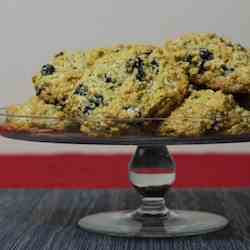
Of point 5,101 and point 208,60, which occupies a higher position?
point 208,60

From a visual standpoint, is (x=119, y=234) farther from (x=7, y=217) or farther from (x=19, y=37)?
(x=19, y=37)

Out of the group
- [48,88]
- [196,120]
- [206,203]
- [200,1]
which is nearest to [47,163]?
[200,1]

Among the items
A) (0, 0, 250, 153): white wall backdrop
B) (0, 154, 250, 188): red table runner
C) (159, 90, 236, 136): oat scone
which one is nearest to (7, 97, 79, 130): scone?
(159, 90, 236, 136): oat scone

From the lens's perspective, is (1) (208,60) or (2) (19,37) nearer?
(1) (208,60)

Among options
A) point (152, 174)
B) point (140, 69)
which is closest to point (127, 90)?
point (140, 69)

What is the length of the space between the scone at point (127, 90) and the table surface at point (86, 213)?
5.9 inches

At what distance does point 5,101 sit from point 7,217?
99cm

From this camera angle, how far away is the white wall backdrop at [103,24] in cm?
212

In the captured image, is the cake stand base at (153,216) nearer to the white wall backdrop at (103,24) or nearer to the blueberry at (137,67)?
the blueberry at (137,67)

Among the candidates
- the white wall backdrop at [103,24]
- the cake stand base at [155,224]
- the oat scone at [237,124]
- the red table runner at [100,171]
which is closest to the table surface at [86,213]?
the cake stand base at [155,224]

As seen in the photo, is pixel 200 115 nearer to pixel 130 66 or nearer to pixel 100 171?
pixel 130 66

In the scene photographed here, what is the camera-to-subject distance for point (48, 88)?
3.46ft

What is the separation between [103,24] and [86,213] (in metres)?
0.98

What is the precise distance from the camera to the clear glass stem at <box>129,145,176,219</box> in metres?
1.09
